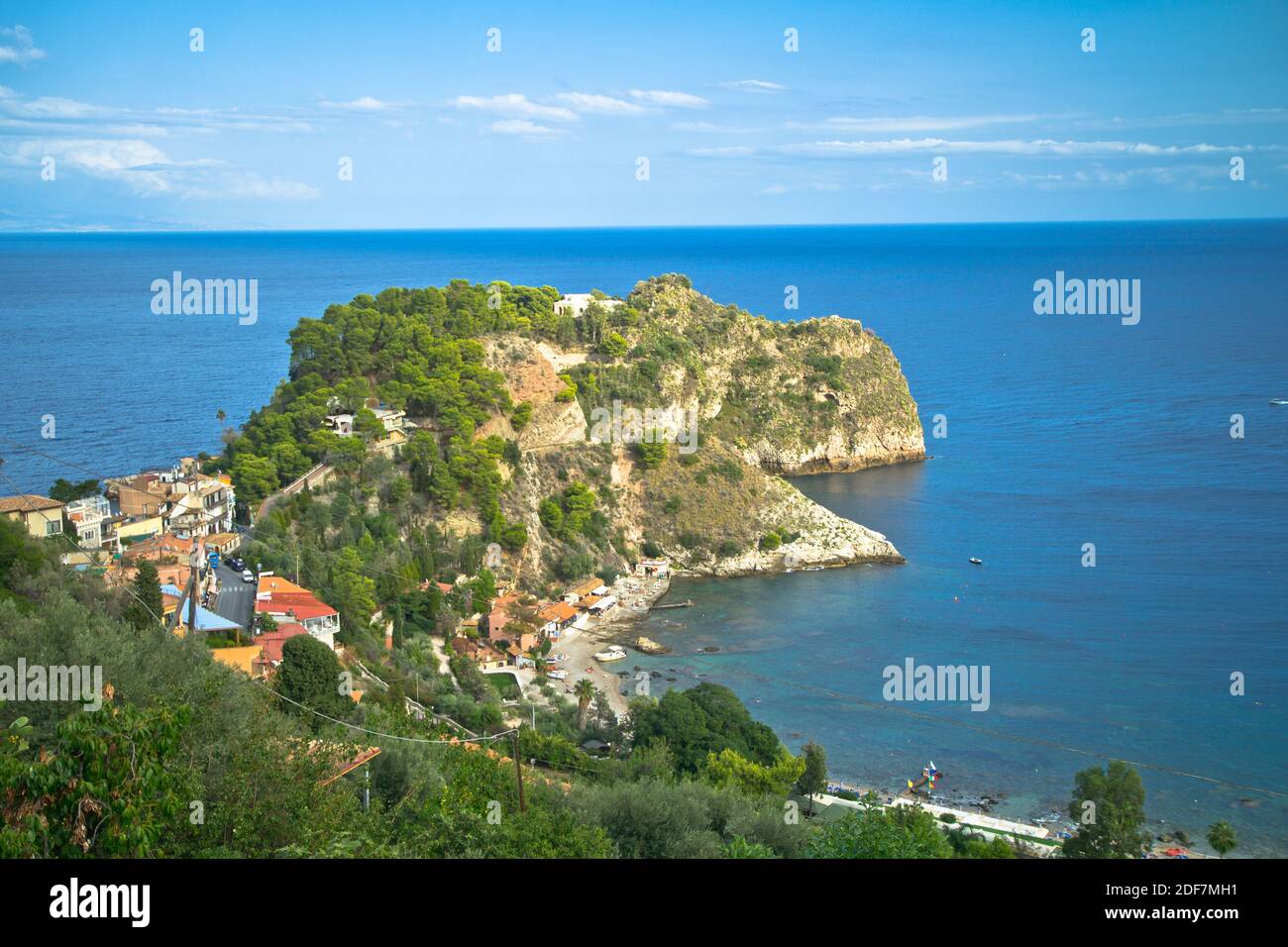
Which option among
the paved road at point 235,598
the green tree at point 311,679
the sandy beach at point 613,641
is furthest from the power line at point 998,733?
the green tree at point 311,679

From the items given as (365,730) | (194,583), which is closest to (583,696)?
(194,583)

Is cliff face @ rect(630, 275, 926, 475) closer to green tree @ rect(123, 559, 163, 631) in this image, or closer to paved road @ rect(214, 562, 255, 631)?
paved road @ rect(214, 562, 255, 631)

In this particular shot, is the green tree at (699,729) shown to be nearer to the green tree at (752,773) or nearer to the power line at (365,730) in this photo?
the green tree at (752,773)

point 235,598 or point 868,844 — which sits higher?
point 868,844

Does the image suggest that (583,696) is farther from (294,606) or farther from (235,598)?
(235,598)

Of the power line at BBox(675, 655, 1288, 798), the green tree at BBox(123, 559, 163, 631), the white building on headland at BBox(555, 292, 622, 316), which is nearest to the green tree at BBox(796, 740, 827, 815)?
the power line at BBox(675, 655, 1288, 798)
